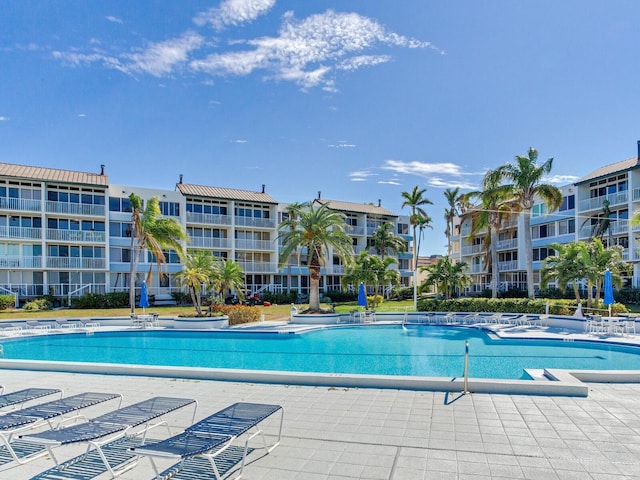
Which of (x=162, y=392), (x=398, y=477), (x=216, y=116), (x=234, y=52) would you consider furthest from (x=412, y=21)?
(x=398, y=477)

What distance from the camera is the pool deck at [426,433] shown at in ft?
16.0

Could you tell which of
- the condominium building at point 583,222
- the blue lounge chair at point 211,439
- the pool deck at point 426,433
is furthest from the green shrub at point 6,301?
the blue lounge chair at point 211,439

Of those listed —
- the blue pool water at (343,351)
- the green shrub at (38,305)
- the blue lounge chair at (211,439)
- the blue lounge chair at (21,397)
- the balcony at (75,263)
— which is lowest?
the blue pool water at (343,351)

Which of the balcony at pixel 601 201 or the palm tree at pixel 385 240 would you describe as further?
the palm tree at pixel 385 240

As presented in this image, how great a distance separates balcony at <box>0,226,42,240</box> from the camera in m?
34.1

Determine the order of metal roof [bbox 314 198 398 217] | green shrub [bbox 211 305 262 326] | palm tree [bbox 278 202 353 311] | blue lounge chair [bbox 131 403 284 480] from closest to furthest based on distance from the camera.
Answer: blue lounge chair [bbox 131 403 284 480] → green shrub [bbox 211 305 262 326] → palm tree [bbox 278 202 353 311] → metal roof [bbox 314 198 398 217]

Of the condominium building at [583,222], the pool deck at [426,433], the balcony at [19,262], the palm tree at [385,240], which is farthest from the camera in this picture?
the palm tree at [385,240]

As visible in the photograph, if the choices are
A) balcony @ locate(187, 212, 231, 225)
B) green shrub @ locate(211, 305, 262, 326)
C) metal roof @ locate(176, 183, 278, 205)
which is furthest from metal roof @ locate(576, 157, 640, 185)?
balcony @ locate(187, 212, 231, 225)

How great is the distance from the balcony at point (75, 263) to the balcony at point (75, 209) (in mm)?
3610

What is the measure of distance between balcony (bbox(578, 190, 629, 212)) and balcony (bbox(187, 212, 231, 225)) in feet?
98.2

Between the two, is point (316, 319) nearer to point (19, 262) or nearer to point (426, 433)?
point (426, 433)

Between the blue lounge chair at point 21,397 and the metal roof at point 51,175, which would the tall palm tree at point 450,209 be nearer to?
the metal roof at point 51,175

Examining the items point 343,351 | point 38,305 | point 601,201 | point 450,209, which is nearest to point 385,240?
point 450,209

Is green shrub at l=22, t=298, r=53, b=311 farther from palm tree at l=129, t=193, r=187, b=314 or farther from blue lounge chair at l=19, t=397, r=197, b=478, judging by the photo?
blue lounge chair at l=19, t=397, r=197, b=478
